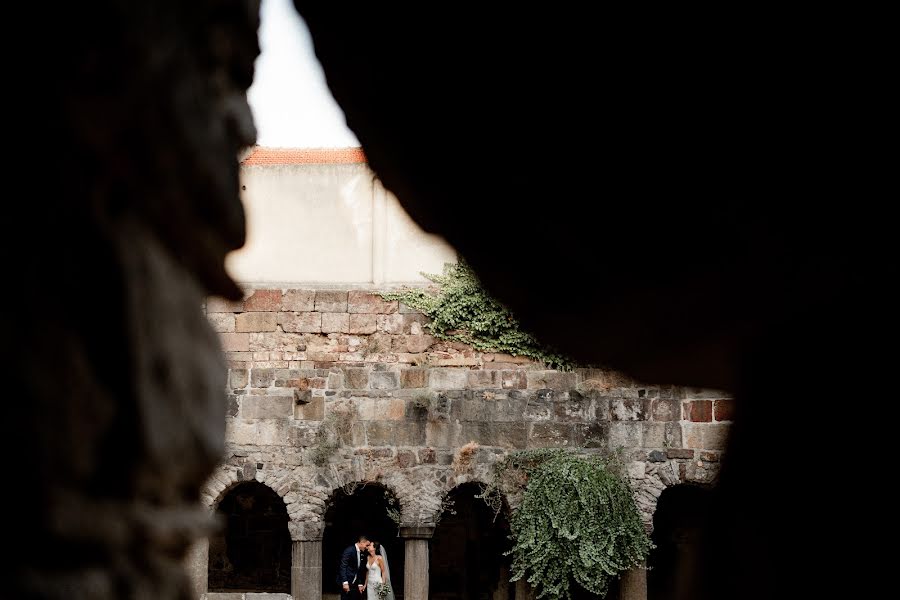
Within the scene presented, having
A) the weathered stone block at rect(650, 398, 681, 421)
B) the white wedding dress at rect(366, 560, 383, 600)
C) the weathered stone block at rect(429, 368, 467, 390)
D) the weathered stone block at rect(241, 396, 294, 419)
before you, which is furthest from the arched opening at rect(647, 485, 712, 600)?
the weathered stone block at rect(241, 396, 294, 419)

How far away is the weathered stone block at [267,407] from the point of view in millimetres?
12305

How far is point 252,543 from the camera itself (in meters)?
15.2

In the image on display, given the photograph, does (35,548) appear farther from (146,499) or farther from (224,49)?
(224,49)

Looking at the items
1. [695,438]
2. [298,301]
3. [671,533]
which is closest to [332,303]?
[298,301]

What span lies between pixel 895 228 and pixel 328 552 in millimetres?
13789

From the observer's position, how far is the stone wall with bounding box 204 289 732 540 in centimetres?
1206

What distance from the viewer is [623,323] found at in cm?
291

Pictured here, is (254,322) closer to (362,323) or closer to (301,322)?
(301,322)

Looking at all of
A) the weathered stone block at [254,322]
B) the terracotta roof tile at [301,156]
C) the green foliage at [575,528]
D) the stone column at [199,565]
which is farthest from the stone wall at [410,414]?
the terracotta roof tile at [301,156]

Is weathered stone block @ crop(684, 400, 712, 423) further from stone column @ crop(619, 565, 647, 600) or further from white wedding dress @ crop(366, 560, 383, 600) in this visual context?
white wedding dress @ crop(366, 560, 383, 600)

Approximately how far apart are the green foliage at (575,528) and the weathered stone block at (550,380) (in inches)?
34.3

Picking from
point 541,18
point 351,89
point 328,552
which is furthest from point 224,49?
Answer: point 328,552

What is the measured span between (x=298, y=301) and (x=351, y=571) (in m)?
3.46

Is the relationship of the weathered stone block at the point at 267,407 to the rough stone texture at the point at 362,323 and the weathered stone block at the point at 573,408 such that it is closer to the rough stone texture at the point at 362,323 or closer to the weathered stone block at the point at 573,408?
the rough stone texture at the point at 362,323
